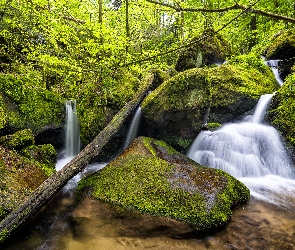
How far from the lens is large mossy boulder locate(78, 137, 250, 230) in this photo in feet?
13.9

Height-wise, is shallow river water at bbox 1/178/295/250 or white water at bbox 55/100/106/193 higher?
white water at bbox 55/100/106/193

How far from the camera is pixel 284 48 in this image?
11008 mm

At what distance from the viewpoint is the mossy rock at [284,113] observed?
269 inches

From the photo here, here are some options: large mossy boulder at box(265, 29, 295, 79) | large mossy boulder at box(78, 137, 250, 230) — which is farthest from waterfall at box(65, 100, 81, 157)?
large mossy boulder at box(265, 29, 295, 79)

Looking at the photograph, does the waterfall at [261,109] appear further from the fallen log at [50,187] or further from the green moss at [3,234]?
the green moss at [3,234]

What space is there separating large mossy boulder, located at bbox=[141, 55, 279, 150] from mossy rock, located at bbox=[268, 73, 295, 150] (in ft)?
3.08

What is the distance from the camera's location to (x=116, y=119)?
22.7 feet

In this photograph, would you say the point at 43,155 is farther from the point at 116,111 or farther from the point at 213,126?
the point at 213,126

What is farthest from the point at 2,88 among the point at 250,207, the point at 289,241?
the point at 289,241

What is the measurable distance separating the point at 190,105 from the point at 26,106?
464 cm

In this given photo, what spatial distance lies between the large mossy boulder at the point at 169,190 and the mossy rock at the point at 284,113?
9.25 feet

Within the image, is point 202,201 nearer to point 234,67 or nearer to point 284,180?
point 284,180

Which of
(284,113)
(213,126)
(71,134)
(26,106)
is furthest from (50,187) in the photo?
(284,113)

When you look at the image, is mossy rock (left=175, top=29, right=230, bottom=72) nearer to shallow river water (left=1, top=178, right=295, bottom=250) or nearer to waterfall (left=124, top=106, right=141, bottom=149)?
waterfall (left=124, top=106, right=141, bottom=149)
